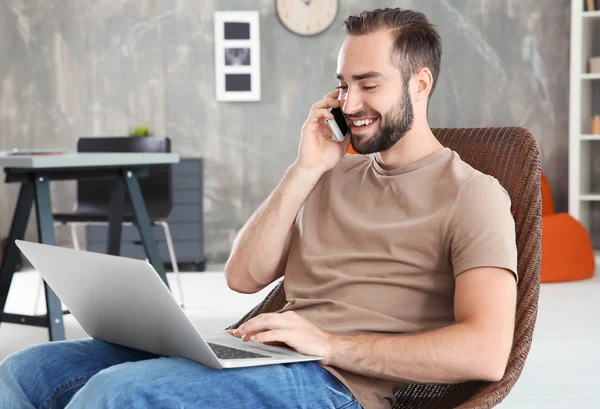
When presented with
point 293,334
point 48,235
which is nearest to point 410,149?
point 293,334

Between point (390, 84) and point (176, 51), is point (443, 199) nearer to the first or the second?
point (390, 84)

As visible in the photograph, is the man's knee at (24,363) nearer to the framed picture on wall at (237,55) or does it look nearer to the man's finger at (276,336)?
the man's finger at (276,336)

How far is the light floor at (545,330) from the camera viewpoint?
2.90m

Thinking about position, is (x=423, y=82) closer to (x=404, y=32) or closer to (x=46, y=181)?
(x=404, y=32)

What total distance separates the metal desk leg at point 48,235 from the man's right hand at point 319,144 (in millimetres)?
1772

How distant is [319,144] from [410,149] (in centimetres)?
19

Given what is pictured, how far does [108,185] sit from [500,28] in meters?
3.03

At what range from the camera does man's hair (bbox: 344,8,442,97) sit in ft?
5.43

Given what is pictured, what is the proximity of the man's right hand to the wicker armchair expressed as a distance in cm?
28

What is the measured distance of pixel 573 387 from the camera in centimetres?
296

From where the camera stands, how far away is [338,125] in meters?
1.79

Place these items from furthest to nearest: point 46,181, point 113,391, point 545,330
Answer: point 545,330 → point 46,181 → point 113,391

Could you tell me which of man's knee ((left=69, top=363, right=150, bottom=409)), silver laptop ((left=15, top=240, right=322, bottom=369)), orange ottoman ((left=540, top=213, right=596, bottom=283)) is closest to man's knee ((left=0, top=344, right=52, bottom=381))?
silver laptop ((left=15, top=240, right=322, bottom=369))

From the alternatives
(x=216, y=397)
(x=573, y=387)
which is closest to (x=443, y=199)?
(x=216, y=397)
